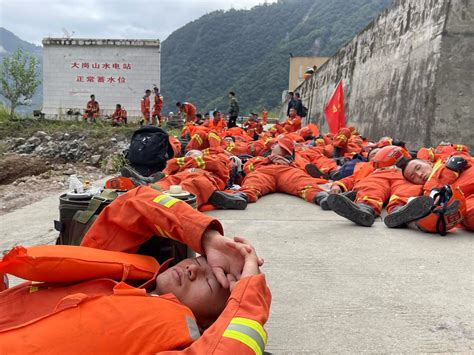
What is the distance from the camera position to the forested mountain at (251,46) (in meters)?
57.0

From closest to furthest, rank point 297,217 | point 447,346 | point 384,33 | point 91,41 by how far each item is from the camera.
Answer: point 447,346 → point 297,217 → point 384,33 → point 91,41

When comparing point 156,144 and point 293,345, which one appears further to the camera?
point 156,144

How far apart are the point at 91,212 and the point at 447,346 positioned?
165 cm

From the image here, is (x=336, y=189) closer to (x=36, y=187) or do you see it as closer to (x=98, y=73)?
(x=36, y=187)

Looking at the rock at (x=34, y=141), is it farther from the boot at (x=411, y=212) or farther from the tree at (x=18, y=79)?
the boot at (x=411, y=212)

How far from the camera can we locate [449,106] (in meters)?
6.46

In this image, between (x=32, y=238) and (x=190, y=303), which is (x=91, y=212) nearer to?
Answer: (x=190, y=303)

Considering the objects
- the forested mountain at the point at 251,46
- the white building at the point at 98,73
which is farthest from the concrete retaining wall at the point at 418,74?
the forested mountain at the point at 251,46

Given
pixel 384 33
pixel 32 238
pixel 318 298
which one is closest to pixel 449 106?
pixel 384 33

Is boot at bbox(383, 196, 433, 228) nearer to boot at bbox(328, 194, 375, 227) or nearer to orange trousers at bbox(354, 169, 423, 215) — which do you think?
boot at bbox(328, 194, 375, 227)

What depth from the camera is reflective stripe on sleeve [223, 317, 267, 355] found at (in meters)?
1.30

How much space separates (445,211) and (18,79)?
24963 mm

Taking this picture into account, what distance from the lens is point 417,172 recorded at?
4.21m

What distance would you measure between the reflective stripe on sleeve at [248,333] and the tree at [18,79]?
24796 mm
